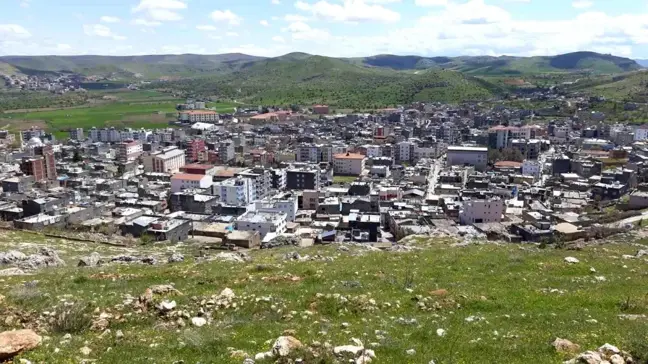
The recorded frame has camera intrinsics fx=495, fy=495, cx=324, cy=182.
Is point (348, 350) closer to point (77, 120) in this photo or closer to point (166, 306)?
point (166, 306)

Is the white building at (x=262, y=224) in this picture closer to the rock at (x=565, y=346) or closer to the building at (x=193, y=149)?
the rock at (x=565, y=346)

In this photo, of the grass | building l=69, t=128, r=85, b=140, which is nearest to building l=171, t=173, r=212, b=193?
the grass

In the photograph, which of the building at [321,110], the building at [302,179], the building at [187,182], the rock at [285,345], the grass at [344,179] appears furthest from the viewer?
the building at [321,110]

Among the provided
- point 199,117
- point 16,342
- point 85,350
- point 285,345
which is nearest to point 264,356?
point 285,345

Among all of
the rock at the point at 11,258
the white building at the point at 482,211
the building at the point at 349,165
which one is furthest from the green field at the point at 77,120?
the rock at the point at 11,258

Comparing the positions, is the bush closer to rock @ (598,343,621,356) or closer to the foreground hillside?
the foreground hillside

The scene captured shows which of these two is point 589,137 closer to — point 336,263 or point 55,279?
point 336,263

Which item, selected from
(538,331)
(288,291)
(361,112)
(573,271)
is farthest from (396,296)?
(361,112)
